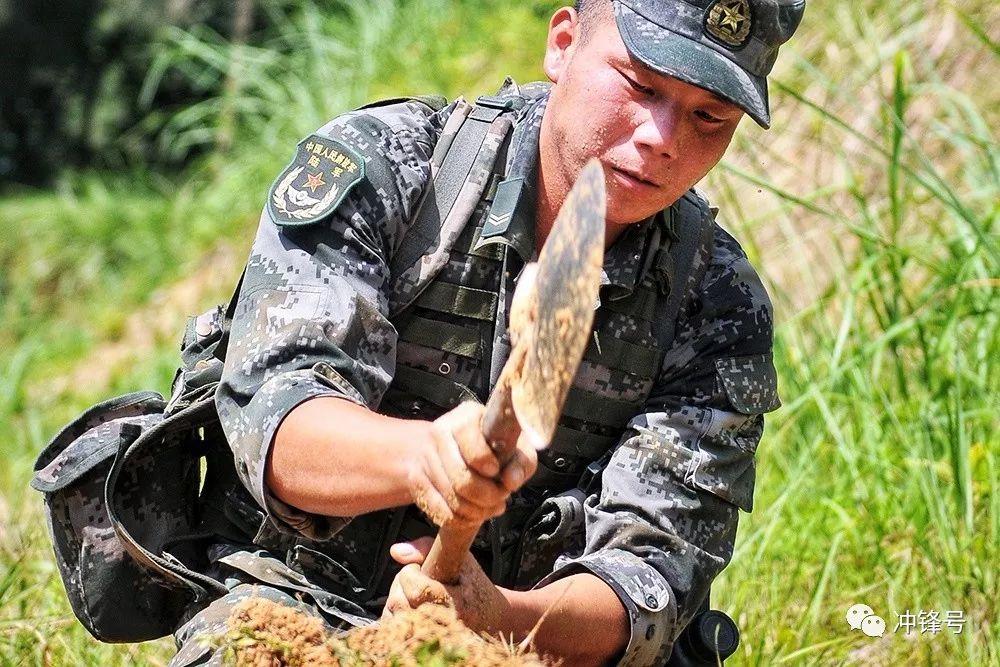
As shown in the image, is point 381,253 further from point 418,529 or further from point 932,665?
point 932,665

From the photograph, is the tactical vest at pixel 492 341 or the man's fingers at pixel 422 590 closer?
the man's fingers at pixel 422 590

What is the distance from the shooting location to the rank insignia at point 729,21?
218 cm

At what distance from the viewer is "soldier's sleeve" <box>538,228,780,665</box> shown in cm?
225

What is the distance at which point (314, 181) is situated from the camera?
220 cm

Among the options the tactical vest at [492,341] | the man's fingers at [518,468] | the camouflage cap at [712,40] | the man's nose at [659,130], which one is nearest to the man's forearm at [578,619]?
the tactical vest at [492,341]

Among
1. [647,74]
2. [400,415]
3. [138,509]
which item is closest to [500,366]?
[400,415]

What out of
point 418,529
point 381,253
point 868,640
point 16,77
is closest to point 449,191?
point 381,253

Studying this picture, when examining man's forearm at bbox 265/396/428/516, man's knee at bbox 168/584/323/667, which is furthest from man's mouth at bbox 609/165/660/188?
man's knee at bbox 168/584/323/667

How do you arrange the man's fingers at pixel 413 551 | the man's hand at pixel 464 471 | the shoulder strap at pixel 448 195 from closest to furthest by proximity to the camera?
the man's hand at pixel 464 471, the man's fingers at pixel 413 551, the shoulder strap at pixel 448 195

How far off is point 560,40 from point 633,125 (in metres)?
0.30

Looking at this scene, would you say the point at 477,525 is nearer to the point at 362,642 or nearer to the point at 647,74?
the point at 362,642

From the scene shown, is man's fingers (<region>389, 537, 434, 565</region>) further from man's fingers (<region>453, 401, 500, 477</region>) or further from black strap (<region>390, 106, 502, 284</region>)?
black strap (<region>390, 106, 502, 284</region>)

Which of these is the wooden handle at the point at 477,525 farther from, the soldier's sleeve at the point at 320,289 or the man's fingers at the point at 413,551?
the soldier's sleeve at the point at 320,289

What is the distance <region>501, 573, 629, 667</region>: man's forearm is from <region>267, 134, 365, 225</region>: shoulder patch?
0.67 meters
